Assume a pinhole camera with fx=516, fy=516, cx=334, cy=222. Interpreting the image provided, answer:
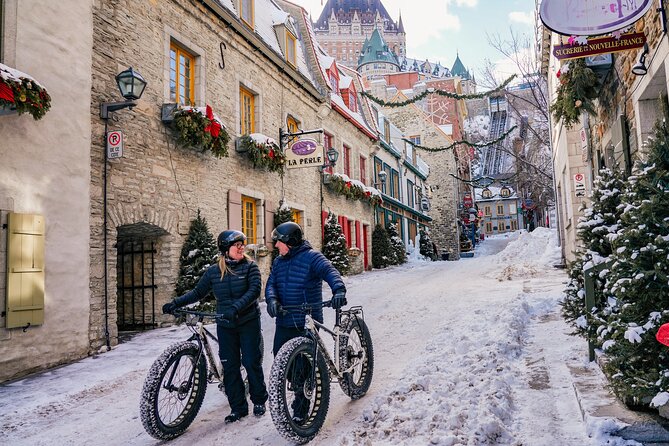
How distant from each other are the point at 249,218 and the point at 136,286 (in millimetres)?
3692

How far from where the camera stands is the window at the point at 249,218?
1209cm

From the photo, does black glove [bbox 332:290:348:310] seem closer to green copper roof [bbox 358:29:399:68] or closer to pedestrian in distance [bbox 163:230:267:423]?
pedestrian in distance [bbox 163:230:267:423]

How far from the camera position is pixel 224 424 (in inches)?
169

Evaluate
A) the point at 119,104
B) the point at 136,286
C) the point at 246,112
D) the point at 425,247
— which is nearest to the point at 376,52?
the point at 425,247

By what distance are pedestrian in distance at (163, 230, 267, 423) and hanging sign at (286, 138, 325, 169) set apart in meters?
8.62

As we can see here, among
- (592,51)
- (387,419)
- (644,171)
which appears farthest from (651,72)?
(387,419)

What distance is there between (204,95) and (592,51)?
724 cm

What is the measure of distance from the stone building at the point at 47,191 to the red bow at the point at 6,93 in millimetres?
27

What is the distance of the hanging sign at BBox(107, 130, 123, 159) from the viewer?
7516 mm

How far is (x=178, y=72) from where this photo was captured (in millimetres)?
9961

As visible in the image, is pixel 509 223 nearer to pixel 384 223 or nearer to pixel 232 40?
pixel 384 223

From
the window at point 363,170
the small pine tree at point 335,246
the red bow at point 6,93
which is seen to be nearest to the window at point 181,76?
the red bow at point 6,93

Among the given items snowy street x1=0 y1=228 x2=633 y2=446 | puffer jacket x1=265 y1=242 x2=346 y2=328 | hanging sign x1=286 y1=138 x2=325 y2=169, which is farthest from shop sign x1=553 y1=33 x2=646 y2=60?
hanging sign x1=286 y1=138 x2=325 y2=169

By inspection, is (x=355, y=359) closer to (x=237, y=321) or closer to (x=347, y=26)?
(x=237, y=321)
